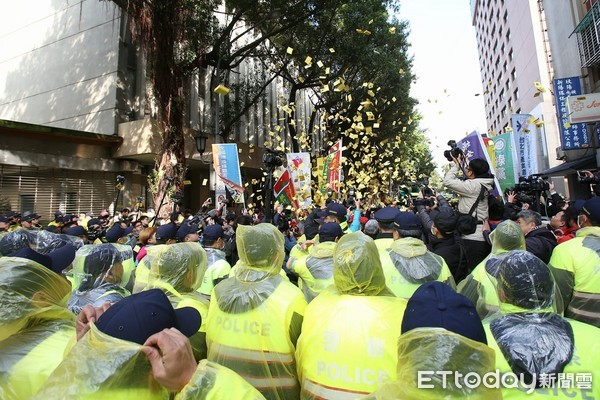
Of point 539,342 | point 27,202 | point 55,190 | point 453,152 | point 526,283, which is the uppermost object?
point 55,190

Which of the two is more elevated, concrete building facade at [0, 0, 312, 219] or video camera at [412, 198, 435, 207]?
concrete building facade at [0, 0, 312, 219]

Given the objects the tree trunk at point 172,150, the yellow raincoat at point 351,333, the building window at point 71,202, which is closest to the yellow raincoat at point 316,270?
the yellow raincoat at point 351,333

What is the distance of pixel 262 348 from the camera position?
212cm

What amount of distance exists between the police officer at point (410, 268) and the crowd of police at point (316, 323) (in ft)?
0.03

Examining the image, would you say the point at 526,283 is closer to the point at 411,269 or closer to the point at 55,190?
the point at 411,269

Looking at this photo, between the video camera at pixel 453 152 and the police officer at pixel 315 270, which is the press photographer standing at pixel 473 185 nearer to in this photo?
the video camera at pixel 453 152

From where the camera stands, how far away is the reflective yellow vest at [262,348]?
2.12 meters

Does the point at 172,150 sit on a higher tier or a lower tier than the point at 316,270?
higher

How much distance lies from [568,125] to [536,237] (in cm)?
1266

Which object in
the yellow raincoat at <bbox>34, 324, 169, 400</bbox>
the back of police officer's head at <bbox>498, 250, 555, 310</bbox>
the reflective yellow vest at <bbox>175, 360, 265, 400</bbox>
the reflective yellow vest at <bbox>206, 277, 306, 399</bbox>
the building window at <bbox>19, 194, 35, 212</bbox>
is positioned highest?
the building window at <bbox>19, 194, 35, 212</bbox>

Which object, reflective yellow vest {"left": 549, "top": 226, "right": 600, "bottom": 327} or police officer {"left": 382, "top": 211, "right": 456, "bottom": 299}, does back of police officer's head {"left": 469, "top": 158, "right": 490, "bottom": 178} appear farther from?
police officer {"left": 382, "top": 211, "right": 456, "bottom": 299}

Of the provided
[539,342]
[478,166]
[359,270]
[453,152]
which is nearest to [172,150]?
[453,152]

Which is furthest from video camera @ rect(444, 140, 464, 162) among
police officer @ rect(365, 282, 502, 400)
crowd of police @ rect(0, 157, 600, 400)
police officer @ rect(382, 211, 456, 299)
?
police officer @ rect(365, 282, 502, 400)

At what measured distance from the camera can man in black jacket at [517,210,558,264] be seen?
11.0 ft
